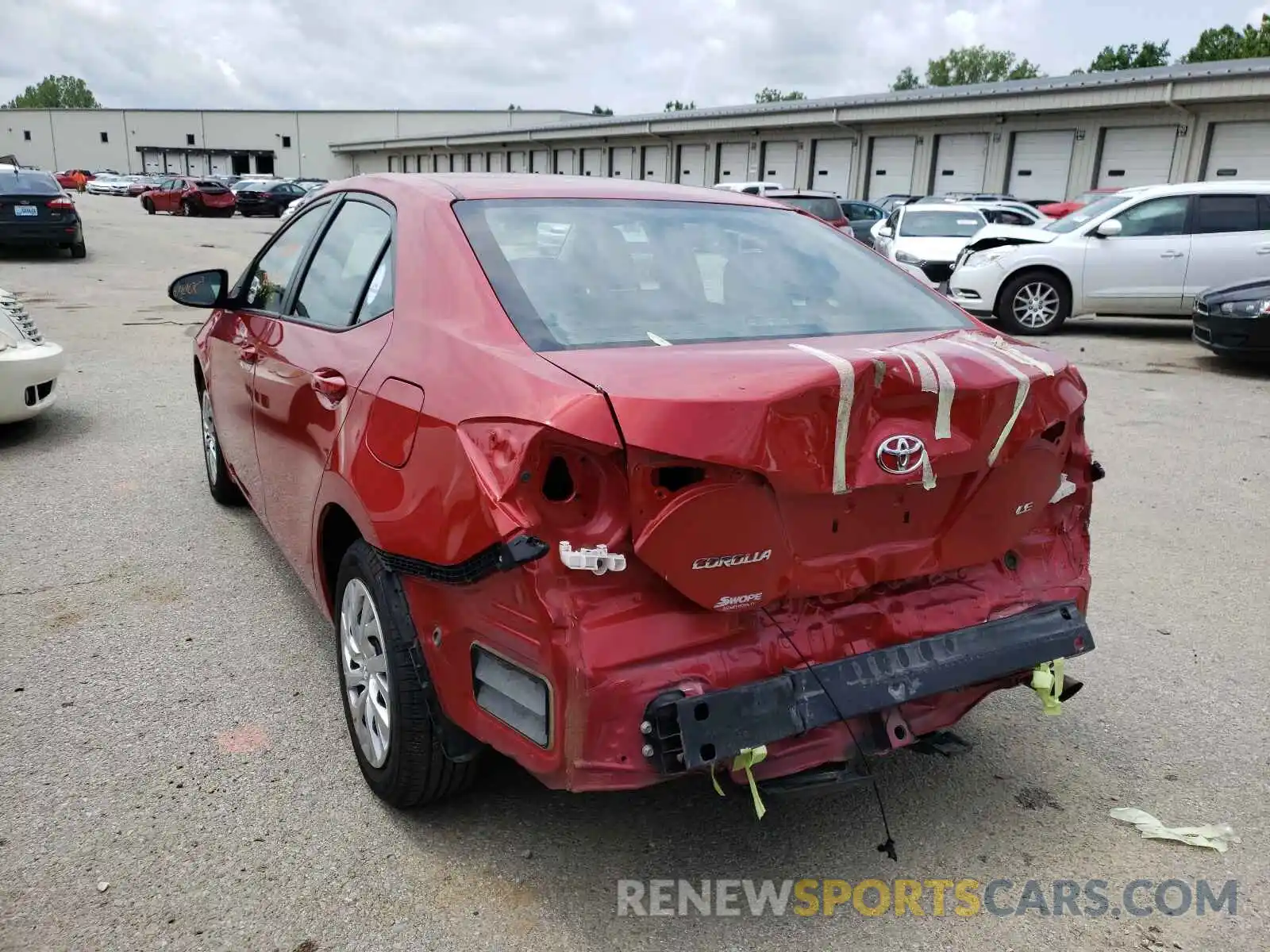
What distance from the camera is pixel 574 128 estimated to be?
151ft

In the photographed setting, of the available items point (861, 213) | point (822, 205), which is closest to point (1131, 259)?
point (822, 205)

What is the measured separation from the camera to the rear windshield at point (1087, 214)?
490 inches

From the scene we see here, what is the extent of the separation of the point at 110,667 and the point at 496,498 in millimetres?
2262

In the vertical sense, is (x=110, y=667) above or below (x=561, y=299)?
below

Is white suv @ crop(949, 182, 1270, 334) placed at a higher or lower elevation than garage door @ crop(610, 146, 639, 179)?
lower

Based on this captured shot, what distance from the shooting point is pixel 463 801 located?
284 centimetres

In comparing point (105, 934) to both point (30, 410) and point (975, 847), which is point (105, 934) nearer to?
point (975, 847)

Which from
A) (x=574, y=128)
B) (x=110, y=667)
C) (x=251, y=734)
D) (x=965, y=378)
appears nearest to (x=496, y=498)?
(x=965, y=378)

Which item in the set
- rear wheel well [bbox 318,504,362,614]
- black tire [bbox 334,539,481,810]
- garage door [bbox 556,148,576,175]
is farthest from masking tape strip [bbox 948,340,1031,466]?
garage door [bbox 556,148,576,175]

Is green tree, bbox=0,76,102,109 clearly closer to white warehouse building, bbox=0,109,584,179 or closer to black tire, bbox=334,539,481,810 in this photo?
white warehouse building, bbox=0,109,584,179

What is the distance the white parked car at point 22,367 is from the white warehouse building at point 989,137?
456 inches

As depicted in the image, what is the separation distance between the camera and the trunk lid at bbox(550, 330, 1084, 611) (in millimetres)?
2066

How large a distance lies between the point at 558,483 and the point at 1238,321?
9.69 metres

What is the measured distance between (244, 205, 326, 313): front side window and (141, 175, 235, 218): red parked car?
40341mm
